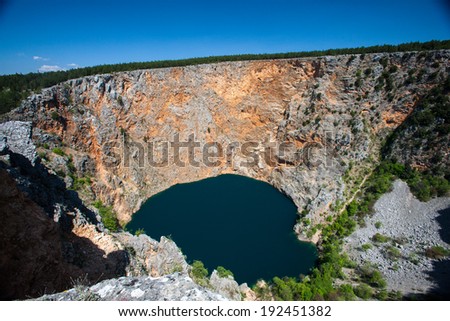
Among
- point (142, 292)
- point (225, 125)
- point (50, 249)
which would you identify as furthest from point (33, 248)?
point (225, 125)

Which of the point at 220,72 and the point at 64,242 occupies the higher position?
the point at 220,72

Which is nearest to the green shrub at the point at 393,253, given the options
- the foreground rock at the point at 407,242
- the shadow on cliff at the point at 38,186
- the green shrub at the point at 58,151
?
the foreground rock at the point at 407,242

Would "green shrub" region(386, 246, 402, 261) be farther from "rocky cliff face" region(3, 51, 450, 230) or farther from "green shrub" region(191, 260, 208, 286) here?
"green shrub" region(191, 260, 208, 286)

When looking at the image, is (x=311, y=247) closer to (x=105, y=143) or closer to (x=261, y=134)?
(x=261, y=134)

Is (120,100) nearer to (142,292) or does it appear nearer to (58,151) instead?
(58,151)
